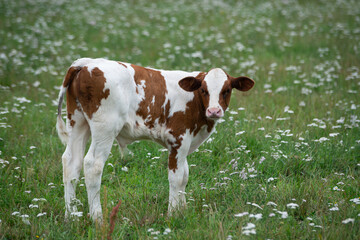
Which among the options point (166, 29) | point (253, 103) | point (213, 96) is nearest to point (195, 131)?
point (213, 96)

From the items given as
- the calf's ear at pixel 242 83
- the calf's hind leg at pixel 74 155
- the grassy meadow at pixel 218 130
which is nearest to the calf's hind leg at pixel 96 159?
the grassy meadow at pixel 218 130

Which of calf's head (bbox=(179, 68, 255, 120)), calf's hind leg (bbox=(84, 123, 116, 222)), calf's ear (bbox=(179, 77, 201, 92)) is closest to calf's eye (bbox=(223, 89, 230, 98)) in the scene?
calf's head (bbox=(179, 68, 255, 120))

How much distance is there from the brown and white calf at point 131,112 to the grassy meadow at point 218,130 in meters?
0.46

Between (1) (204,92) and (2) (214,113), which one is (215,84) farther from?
(2) (214,113)

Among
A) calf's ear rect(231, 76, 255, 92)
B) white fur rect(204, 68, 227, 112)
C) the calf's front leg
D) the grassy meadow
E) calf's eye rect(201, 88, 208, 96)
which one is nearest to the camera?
the grassy meadow

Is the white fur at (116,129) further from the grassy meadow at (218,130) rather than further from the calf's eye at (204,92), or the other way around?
the grassy meadow at (218,130)

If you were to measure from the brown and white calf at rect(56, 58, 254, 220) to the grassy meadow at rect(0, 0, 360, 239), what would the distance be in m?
0.46

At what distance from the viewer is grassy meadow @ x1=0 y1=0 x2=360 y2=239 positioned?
4.31 meters

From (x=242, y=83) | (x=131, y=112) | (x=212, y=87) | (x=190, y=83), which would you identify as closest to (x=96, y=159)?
(x=131, y=112)

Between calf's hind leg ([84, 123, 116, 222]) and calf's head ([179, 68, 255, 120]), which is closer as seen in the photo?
calf's hind leg ([84, 123, 116, 222])

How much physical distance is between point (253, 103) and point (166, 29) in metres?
6.45

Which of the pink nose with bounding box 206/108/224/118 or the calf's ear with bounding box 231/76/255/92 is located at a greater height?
the calf's ear with bounding box 231/76/255/92

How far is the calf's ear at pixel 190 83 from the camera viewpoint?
4.68 meters

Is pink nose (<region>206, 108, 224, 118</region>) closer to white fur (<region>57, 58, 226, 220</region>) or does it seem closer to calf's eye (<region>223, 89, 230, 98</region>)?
white fur (<region>57, 58, 226, 220</region>)
